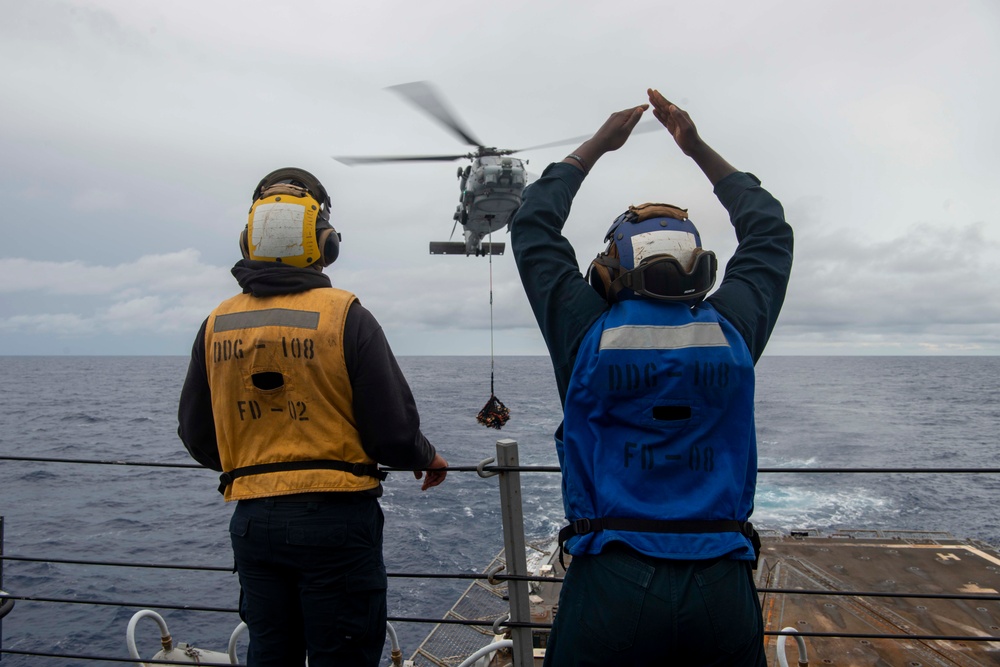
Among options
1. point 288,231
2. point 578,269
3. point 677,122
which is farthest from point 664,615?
point 677,122

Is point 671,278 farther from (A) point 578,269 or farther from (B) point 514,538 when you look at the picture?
(B) point 514,538

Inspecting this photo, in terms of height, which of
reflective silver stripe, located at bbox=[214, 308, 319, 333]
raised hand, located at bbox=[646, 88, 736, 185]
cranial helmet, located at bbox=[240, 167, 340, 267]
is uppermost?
raised hand, located at bbox=[646, 88, 736, 185]

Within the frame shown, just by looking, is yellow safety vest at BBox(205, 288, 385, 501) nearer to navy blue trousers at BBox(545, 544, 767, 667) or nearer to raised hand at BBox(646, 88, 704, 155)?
navy blue trousers at BBox(545, 544, 767, 667)

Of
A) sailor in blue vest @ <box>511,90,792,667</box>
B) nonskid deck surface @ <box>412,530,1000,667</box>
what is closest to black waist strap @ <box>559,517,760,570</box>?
sailor in blue vest @ <box>511,90,792,667</box>

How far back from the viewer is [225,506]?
35.9 metres

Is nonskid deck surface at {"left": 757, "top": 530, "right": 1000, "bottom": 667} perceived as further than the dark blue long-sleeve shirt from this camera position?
Yes

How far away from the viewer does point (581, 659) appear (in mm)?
2061

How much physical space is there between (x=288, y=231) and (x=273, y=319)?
38 cm

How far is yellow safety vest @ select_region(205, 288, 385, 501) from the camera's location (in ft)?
8.59

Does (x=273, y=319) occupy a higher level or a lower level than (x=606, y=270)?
lower

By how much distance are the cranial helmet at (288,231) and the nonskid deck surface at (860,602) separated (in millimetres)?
13631

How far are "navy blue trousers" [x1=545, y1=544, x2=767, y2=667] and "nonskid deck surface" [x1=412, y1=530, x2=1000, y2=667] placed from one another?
1344cm

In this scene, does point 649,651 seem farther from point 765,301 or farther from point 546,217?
point 546,217

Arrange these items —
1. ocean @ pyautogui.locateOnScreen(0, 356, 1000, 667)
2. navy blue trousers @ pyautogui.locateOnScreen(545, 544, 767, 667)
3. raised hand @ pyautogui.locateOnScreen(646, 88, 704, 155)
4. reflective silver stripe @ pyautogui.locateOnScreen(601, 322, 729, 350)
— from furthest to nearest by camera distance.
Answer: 1. ocean @ pyautogui.locateOnScreen(0, 356, 1000, 667)
2. raised hand @ pyautogui.locateOnScreen(646, 88, 704, 155)
3. reflective silver stripe @ pyautogui.locateOnScreen(601, 322, 729, 350)
4. navy blue trousers @ pyautogui.locateOnScreen(545, 544, 767, 667)
